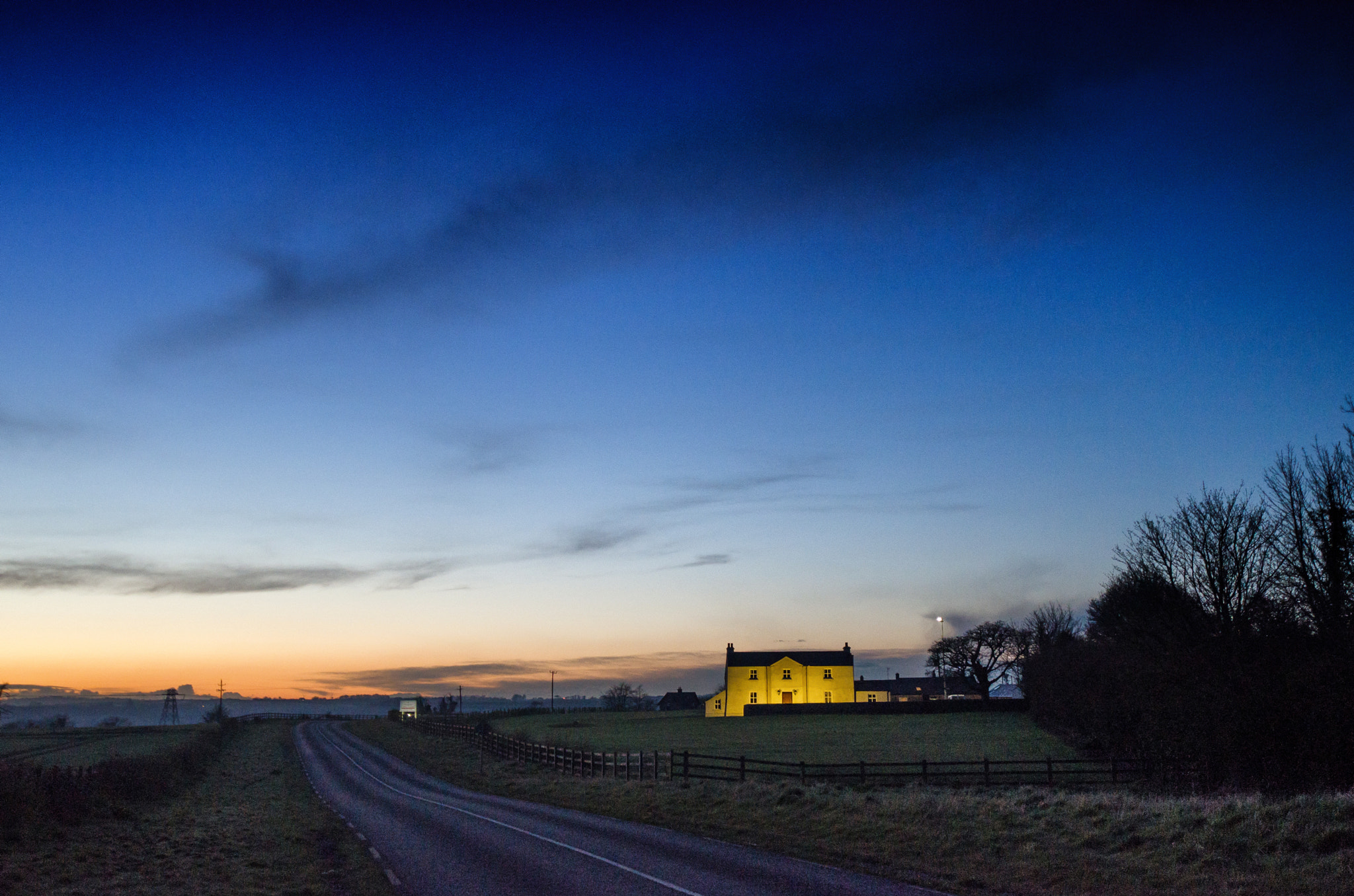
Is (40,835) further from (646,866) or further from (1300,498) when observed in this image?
(1300,498)

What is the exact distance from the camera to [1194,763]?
30188 millimetres

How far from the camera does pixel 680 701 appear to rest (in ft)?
584

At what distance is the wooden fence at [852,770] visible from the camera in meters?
32.9

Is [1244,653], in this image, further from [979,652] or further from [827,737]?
[979,652]

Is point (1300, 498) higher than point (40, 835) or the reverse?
higher

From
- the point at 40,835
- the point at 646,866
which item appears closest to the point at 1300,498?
the point at 646,866

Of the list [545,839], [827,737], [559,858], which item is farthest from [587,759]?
[827,737]

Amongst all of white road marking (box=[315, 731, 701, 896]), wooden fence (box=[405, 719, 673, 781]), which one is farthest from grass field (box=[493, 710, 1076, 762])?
white road marking (box=[315, 731, 701, 896])

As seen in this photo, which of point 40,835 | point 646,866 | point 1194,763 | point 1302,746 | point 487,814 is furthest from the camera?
point 1194,763

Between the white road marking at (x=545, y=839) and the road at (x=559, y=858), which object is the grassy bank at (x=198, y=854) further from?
the white road marking at (x=545, y=839)

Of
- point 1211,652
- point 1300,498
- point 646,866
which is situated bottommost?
point 646,866

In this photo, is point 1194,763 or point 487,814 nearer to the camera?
point 487,814

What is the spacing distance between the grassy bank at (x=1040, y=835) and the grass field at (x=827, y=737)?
66.3 ft

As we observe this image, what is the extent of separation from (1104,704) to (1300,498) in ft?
46.0
